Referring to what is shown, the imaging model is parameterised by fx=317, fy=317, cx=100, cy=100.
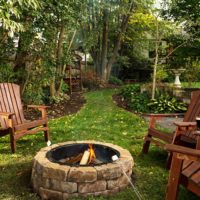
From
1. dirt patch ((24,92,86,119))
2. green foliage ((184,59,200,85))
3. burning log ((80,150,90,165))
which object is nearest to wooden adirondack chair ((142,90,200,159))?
burning log ((80,150,90,165))

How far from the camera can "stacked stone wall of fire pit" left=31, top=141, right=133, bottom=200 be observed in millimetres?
3307

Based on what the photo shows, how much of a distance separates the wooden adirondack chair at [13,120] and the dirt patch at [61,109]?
2.39 m

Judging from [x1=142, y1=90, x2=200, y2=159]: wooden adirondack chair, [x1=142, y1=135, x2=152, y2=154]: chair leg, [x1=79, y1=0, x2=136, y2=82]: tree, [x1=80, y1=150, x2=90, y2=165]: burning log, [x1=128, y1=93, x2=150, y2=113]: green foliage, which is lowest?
[x1=128, y1=93, x2=150, y2=113]: green foliage

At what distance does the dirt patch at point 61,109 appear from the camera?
8.15 m

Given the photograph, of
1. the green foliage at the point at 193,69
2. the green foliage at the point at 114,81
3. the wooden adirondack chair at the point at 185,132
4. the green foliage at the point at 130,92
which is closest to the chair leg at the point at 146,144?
the wooden adirondack chair at the point at 185,132

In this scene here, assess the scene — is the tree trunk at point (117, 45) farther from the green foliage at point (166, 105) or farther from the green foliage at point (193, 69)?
the green foliage at point (166, 105)

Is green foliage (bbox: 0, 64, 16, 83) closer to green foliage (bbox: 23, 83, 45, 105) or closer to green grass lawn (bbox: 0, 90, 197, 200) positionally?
green foliage (bbox: 23, 83, 45, 105)

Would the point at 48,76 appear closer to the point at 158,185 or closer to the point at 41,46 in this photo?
the point at 41,46

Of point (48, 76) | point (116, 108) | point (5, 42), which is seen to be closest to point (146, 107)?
point (116, 108)

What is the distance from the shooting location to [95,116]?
7953 millimetres

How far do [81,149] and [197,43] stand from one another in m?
7.87

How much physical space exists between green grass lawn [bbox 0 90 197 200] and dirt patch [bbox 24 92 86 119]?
1.32 feet

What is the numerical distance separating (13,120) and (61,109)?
402 cm

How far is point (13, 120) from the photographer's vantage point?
5098 millimetres
